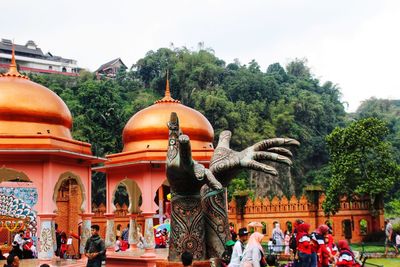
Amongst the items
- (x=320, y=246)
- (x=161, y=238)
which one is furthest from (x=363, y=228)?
(x=320, y=246)

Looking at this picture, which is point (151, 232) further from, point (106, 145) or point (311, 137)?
point (311, 137)

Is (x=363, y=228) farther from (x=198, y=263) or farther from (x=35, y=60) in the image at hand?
(x=35, y=60)

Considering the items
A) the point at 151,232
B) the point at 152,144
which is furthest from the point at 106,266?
the point at 152,144

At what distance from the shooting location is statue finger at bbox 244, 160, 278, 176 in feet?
27.0

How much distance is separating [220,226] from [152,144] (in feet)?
32.2

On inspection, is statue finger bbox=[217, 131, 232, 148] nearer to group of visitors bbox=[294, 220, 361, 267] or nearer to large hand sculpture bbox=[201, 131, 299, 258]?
large hand sculpture bbox=[201, 131, 299, 258]

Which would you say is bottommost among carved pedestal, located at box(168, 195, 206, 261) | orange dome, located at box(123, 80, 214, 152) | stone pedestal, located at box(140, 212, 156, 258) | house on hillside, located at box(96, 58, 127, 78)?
stone pedestal, located at box(140, 212, 156, 258)

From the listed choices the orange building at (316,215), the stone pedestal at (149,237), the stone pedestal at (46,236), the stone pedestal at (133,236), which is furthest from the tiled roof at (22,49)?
the stone pedestal at (46,236)

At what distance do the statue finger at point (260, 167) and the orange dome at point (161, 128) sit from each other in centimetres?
942

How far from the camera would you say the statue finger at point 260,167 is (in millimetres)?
8242

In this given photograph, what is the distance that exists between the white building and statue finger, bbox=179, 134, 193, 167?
70279 millimetres

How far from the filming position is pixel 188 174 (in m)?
8.26

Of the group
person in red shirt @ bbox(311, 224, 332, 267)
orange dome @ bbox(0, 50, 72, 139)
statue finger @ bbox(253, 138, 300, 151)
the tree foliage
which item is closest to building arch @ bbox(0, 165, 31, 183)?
orange dome @ bbox(0, 50, 72, 139)

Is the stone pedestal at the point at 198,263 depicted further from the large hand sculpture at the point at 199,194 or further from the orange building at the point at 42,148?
the orange building at the point at 42,148
